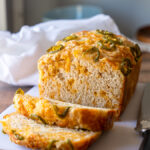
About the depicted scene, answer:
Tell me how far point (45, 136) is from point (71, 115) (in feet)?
0.71

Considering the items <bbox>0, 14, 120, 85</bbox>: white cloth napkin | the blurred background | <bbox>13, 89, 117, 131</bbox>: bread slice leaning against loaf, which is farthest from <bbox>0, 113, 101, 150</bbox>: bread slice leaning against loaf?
the blurred background

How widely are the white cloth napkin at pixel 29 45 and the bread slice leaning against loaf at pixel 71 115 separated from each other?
3.39 ft

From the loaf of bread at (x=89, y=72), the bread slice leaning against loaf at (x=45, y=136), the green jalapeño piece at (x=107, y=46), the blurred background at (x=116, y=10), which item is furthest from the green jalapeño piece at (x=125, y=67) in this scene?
the blurred background at (x=116, y=10)

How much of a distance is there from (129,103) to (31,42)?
131 cm

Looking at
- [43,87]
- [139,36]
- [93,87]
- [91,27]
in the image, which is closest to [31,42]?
[91,27]

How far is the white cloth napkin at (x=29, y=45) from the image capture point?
121 inches

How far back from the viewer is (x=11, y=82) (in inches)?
119

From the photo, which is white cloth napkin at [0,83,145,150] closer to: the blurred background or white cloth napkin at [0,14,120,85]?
white cloth napkin at [0,14,120,85]

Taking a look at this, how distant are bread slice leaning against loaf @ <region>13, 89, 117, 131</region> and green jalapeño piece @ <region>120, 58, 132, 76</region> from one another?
0.35 metres

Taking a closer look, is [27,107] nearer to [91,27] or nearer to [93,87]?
[93,87]

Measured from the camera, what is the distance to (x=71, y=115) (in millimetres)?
1902

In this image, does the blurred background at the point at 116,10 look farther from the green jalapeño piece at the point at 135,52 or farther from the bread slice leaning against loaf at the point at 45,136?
the bread slice leaning against loaf at the point at 45,136

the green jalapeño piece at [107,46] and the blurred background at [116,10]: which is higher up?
the green jalapeño piece at [107,46]

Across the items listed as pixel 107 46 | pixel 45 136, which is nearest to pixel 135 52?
pixel 107 46
